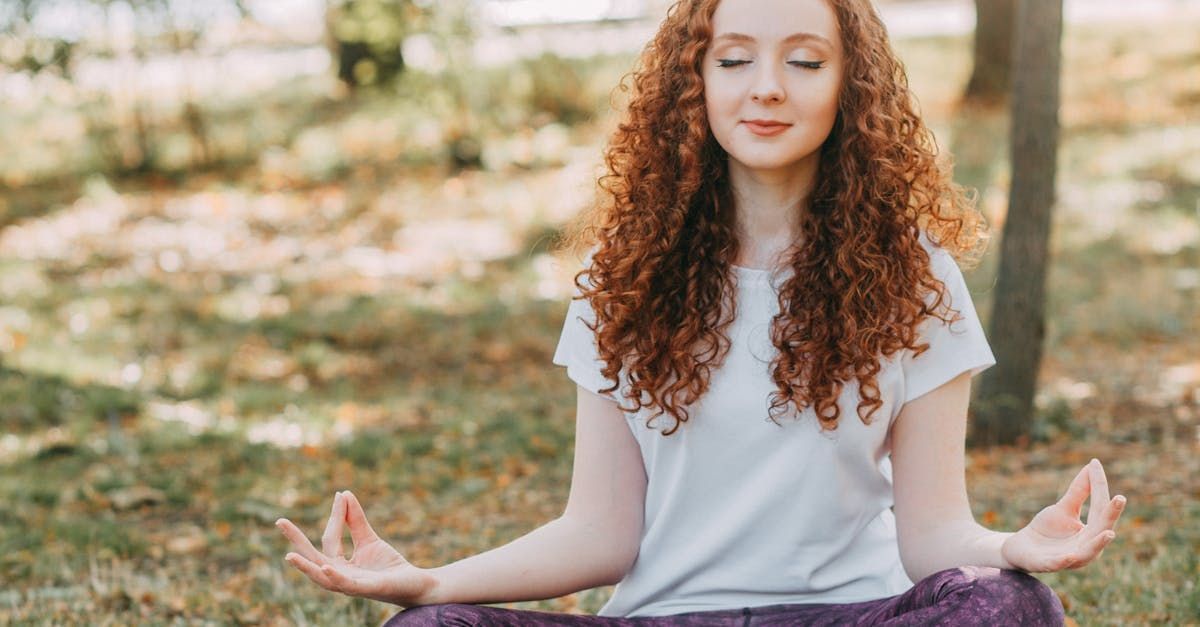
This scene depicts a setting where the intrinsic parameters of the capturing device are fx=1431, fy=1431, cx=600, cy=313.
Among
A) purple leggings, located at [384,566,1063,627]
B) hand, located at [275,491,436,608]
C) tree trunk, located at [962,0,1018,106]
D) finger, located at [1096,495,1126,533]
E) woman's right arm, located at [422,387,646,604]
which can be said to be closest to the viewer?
finger, located at [1096,495,1126,533]

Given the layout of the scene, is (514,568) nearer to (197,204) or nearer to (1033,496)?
(1033,496)

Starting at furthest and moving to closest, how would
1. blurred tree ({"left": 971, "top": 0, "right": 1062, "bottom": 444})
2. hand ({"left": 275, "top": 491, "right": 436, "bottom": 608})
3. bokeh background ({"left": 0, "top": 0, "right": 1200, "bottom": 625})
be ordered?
blurred tree ({"left": 971, "top": 0, "right": 1062, "bottom": 444})
bokeh background ({"left": 0, "top": 0, "right": 1200, "bottom": 625})
hand ({"left": 275, "top": 491, "right": 436, "bottom": 608})

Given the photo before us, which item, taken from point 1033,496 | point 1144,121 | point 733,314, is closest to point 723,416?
point 733,314

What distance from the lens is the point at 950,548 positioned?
2.47 meters

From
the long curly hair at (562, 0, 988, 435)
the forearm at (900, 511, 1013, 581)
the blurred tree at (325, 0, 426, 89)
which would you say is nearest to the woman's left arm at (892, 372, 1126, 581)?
the forearm at (900, 511, 1013, 581)

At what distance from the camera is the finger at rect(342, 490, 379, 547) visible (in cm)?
241

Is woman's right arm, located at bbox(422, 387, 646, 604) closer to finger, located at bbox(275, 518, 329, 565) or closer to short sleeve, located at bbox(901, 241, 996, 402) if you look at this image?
finger, located at bbox(275, 518, 329, 565)

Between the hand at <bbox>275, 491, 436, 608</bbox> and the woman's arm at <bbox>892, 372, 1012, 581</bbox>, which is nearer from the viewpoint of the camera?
the hand at <bbox>275, 491, 436, 608</bbox>

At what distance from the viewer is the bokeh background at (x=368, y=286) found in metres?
4.75

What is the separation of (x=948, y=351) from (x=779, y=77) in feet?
1.85

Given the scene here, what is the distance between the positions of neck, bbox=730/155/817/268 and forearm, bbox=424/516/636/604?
593 mm

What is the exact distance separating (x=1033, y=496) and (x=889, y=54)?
2.65 metres

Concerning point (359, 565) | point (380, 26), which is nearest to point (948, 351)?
point (359, 565)

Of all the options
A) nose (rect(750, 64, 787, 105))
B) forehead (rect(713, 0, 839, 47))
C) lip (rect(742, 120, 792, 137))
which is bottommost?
lip (rect(742, 120, 792, 137))
